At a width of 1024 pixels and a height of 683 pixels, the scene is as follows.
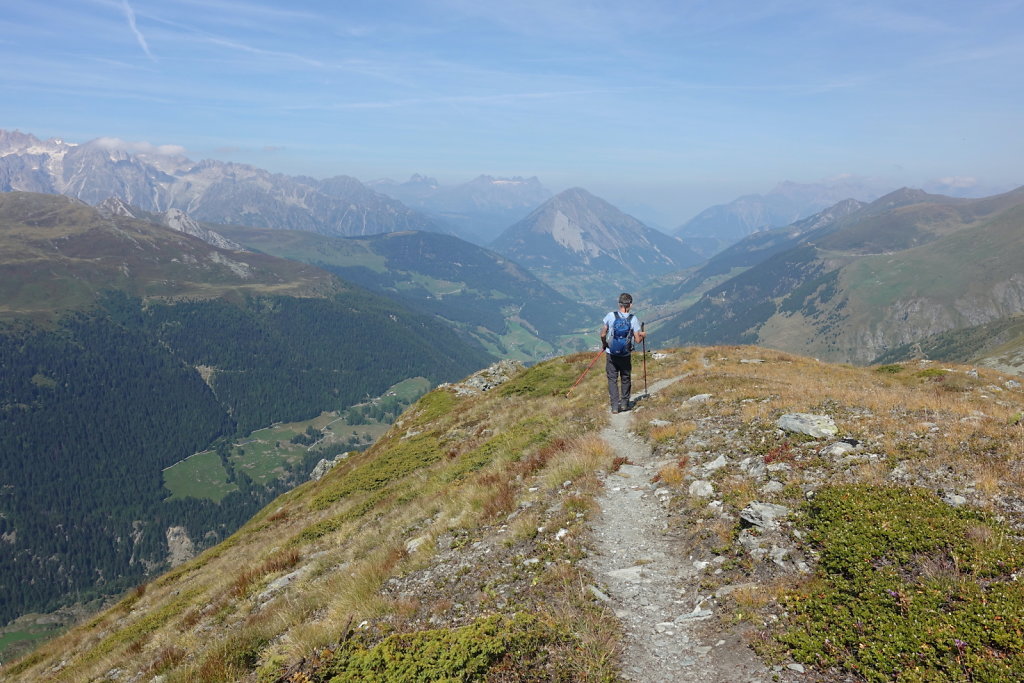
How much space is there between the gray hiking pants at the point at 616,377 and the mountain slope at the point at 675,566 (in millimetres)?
1584

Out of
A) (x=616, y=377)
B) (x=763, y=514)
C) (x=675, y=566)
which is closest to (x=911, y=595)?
(x=763, y=514)

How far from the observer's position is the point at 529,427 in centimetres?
2350

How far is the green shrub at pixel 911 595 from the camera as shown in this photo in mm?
6137

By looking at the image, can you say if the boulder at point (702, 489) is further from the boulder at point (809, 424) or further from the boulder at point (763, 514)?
the boulder at point (809, 424)

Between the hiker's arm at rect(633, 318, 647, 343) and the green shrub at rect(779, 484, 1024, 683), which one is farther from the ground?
the hiker's arm at rect(633, 318, 647, 343)

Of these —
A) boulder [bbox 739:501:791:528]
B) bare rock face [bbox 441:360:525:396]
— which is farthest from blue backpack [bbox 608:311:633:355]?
Result: bare rock face [bbox 441:360:525:396]

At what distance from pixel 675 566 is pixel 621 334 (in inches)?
474

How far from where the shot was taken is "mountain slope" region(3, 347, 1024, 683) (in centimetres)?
702

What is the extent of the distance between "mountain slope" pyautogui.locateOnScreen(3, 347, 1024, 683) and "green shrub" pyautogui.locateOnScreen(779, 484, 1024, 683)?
1.3 inches

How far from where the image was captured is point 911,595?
7.35 m

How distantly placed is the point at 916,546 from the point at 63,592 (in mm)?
286405

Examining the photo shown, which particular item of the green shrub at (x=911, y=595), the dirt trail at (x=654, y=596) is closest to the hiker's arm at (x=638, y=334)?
the dirt trail at (x=654, y=596)

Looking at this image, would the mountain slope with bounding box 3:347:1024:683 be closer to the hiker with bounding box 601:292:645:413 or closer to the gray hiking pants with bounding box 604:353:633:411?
the gray hiking pants with bounding box 604:353:633:411

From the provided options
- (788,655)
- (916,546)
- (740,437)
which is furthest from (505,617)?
(740,437)
